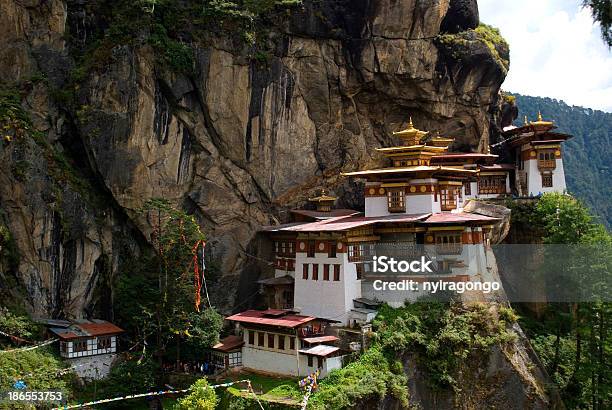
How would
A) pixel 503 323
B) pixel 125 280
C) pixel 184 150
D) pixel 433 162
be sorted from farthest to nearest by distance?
pixel 433 162, pixel 184 150, pixel 125 280, pixel 503 323

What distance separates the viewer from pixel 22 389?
25.4 m

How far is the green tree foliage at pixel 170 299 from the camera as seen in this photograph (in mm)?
30828

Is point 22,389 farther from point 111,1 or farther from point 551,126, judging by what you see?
point 551,126

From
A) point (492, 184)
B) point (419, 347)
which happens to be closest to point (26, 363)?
point (419, 347)

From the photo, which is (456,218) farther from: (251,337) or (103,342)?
(103,342)

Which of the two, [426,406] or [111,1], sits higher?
[111,1]

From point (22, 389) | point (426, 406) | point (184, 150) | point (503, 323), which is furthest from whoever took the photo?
point (184, 150)

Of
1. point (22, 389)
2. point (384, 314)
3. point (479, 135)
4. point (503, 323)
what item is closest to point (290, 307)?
point (384, 314)

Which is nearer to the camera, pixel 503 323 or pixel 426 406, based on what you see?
pixel 426 406

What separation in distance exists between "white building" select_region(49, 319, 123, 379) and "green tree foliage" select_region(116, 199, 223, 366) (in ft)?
4.54

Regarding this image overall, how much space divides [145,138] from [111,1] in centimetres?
797

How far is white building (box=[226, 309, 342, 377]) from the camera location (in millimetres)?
28344

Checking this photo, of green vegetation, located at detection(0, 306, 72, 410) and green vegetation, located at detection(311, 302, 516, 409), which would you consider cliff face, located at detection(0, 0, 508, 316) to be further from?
green vegetation, located at detection(311, 302, 516, 409)

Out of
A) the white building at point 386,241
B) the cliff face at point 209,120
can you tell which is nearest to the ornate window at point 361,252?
the white building at point 386,241
